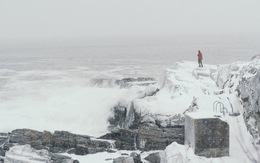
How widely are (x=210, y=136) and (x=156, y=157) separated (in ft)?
7.54

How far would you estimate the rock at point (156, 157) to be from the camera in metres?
13.2

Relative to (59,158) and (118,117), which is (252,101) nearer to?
(59,158)

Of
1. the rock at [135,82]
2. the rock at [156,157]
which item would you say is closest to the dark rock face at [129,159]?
the rock at [156,157]

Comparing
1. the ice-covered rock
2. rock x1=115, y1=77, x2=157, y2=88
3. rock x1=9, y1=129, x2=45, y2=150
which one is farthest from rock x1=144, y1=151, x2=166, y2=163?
rock x1=115, y1=77, x2=157, y2=88

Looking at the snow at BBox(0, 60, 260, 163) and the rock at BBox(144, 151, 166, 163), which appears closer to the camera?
the snow at BBox(0, 60, 260, 163)

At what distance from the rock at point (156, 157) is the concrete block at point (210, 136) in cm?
133

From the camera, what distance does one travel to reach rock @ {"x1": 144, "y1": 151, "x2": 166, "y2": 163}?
13216 millimetres

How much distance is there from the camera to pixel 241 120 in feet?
46.3

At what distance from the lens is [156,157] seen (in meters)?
13.6

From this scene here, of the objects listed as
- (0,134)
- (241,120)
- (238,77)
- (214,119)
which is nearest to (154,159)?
(214,119)

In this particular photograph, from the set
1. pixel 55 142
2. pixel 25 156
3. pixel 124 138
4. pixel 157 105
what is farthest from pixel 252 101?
pixel 25 156

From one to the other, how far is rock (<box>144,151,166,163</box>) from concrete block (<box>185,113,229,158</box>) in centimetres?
133

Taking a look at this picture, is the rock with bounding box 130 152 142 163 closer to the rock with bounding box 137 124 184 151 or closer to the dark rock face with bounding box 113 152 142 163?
the dark rock face with bounding box 113 152 142 163

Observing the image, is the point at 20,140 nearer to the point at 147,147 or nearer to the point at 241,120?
the point at 147,147
